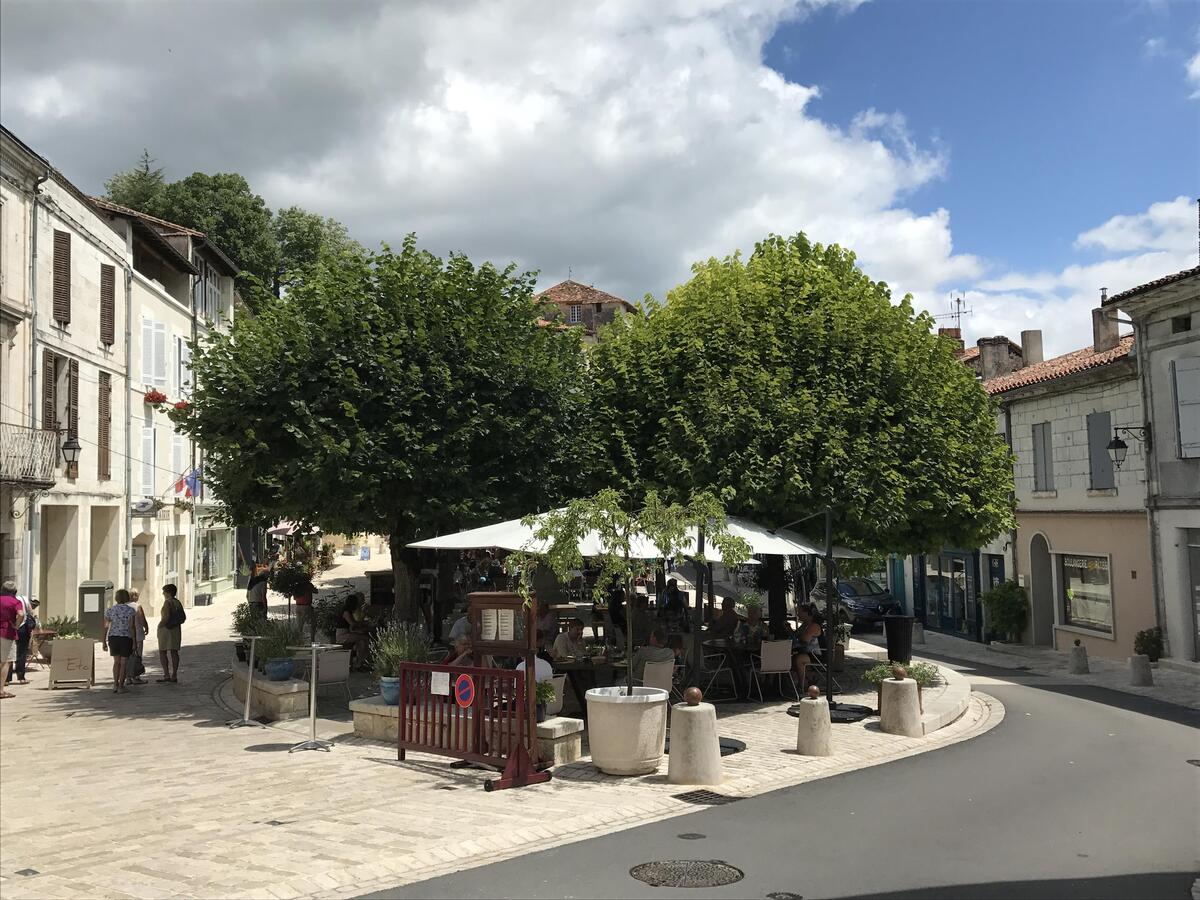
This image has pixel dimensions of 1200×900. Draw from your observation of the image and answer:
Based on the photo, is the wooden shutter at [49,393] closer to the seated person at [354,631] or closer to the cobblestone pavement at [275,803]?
the seated person at [354,631]

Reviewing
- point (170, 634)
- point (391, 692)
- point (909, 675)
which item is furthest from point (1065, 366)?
point (170, 634)

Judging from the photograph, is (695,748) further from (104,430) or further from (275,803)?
(104,430)

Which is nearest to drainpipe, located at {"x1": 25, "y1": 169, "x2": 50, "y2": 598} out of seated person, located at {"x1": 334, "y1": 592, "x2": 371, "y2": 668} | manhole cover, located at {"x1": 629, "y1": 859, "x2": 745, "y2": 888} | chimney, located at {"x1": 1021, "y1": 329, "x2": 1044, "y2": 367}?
seated person, located at {"x1": 334, "y1": 592, "x2": 371, "y2": 668}

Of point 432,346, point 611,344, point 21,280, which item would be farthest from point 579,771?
point 21,280

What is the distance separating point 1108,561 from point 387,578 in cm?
1593

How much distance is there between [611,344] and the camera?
17.4 meters

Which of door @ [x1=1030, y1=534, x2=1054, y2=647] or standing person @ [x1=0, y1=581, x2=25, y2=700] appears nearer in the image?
standing person @ [x1=0, y1=581, x2=25, y2=700]

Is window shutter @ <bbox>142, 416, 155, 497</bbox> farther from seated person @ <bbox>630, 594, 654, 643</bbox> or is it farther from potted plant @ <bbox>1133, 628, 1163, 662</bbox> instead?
potted plant @ <bbox>1133, 628, 1163, 662</bbox>

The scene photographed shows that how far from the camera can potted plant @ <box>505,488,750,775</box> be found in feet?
31.4

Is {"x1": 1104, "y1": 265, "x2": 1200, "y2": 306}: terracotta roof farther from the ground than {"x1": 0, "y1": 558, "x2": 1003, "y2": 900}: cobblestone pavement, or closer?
farther from the ground

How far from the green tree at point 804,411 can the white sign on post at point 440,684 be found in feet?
18.1

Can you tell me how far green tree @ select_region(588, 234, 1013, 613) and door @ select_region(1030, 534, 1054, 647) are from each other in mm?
9175

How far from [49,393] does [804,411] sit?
1791 centimetres

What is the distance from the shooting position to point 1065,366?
24.6m
